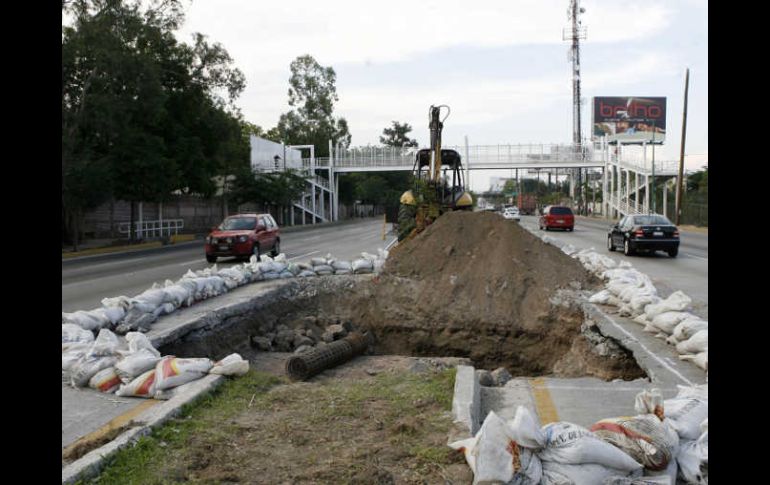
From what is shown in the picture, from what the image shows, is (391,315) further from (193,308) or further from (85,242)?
(85,242)

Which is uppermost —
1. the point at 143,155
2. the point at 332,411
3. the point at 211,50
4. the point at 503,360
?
the point at 211,50

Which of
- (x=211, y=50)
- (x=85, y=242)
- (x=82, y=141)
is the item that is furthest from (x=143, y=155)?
(x=211, y=50)

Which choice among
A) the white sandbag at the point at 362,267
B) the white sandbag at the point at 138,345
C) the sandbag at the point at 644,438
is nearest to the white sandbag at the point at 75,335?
the white sandbag at the point at 138,345

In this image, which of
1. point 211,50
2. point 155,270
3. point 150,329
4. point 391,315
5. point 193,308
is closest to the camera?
A: point 150,329

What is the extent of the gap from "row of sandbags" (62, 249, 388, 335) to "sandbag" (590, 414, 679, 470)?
6.43 metres

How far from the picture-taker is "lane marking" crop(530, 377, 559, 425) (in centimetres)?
513

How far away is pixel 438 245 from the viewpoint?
13.4 m

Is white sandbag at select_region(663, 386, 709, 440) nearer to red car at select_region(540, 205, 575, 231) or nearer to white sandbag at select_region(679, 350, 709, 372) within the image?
white sandbag at select_region(679, 350, 709, 372)

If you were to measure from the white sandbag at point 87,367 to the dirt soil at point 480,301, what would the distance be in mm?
5496

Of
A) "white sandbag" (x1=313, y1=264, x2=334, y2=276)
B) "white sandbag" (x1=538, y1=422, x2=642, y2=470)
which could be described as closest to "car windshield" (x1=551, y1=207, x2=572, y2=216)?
"white sandbag" (x1=313, y1=264, x2=334, y2=276)

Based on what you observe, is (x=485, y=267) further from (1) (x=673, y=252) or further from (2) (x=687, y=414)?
(1) (x=673, y=252)

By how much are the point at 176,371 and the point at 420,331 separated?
19.8 ft

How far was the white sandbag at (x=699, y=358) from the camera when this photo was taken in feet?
20.2
